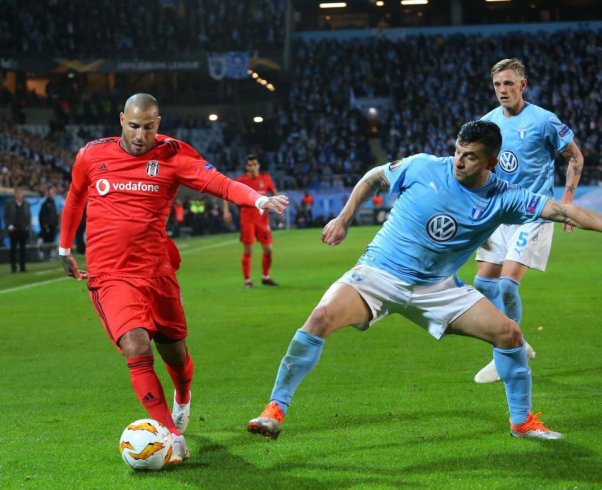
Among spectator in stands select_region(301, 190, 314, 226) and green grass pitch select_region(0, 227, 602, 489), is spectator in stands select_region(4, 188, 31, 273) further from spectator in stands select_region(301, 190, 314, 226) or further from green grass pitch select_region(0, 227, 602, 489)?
spectator in stands select_region(301, 190, 314, 226)

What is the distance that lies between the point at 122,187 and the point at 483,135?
7.74 feet

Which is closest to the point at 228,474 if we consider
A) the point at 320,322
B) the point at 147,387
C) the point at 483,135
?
the point at 147,387

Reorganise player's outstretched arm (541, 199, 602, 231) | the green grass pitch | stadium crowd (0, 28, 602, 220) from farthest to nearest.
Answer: stadium crowd (0, 28, 602, 220) → player's outstretched arm (541, 199, 602, 231) → the green grass pitch

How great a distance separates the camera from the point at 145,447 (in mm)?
5922

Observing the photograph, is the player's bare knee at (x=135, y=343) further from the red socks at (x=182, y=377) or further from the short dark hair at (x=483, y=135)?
the short dark hair at (x=483, y=135)

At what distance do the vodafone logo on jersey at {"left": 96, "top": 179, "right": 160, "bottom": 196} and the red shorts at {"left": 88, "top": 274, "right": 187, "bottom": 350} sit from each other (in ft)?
1.91

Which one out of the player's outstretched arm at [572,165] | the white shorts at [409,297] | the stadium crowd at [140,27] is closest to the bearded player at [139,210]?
the white shorts at [409,297]

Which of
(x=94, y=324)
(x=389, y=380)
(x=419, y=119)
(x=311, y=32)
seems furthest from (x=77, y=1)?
(x=389, y=380)

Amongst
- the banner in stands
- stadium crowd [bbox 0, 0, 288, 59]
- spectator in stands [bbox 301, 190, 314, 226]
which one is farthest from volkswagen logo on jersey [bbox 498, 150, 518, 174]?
stadium crowd [bbox 0, 0, 288, 59]

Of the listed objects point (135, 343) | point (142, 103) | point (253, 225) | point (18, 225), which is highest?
point (142, 103)

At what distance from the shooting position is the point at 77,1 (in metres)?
56.4

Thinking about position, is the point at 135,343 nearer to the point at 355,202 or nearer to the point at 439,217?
the point at 355,202

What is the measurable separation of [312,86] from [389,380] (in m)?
48.1

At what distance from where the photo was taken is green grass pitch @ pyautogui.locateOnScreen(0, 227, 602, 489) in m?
5.89
